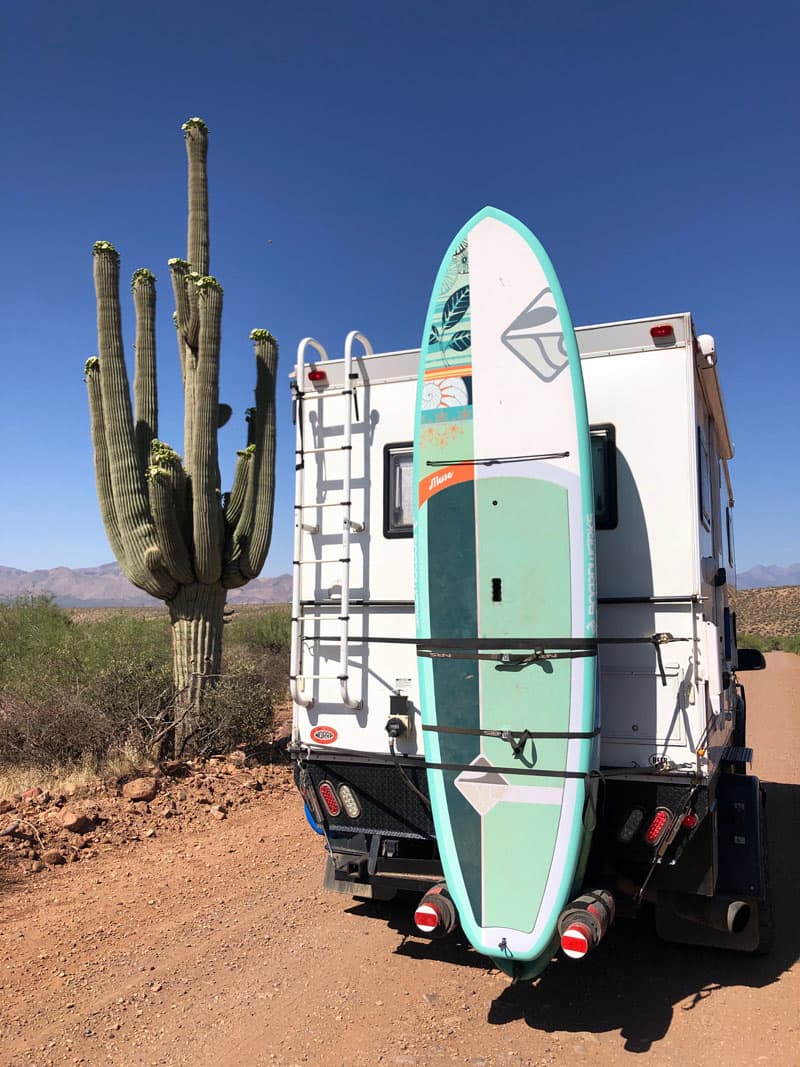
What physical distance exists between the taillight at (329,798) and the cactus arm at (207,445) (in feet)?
18.6

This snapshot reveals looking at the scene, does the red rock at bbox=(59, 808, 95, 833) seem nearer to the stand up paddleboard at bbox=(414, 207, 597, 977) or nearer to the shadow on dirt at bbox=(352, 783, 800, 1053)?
the shadow on dirt at bbox=(352, 783, 800, 1053)

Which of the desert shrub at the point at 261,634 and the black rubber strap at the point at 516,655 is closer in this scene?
the black rubber strap at the point at 516,655

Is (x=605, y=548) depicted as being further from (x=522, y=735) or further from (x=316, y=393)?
(x=316, y=393)

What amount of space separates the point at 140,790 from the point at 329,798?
3896mm

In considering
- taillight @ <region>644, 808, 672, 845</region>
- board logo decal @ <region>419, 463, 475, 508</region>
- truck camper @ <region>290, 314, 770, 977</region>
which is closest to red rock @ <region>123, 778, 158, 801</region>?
truck camper @ <region>290, 314, 770, 977</region>

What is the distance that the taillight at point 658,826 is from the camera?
422cm

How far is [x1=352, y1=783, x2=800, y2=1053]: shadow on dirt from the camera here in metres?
4.29

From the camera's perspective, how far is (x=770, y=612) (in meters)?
55.3

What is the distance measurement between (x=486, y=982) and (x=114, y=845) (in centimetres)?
376

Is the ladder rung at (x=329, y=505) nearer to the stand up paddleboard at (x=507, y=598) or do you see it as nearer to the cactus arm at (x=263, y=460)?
the stand up paddleboard at (x=507, y=598)

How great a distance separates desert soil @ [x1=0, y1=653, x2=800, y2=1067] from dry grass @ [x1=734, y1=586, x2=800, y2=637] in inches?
1633

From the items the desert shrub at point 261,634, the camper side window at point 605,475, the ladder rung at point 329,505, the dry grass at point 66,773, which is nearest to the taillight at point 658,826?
the camper side window at point 605,475

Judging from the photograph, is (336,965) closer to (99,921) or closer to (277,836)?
(99,921)

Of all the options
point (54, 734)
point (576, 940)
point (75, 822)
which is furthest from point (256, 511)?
point (576, 940)
